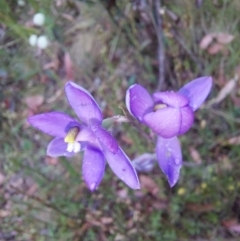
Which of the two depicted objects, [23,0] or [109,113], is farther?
[23,0]

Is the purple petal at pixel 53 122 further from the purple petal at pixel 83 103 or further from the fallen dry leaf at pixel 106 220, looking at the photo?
the fallen dry leaf at pixel 106 220

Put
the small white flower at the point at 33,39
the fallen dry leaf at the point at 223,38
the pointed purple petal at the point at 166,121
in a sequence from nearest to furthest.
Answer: the pointed purple petal at the point at 166,121 → the fallen dry leaf at the point at 223,38 → the small white flower at the point at 33,39

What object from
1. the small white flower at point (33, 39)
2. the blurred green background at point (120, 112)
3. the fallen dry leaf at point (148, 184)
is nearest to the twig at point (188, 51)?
the blurred green background at point (120, 112)

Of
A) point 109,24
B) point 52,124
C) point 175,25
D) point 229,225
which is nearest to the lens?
point 52,124

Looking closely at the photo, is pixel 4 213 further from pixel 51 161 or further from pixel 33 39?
pixel 33 39

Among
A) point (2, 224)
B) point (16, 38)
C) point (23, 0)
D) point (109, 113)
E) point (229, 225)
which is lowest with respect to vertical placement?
point (2, 224)

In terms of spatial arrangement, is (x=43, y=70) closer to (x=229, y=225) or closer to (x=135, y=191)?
(x=135, y=191)

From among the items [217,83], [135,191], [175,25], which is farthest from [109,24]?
[135,191]
